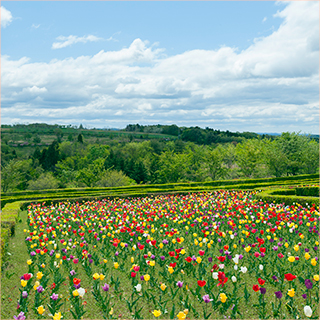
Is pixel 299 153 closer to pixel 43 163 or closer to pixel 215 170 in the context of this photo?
pixel 215 170

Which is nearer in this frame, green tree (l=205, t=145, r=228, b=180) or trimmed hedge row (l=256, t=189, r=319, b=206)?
trimmed hedge row (l=256, t=189, r=319, b=206)

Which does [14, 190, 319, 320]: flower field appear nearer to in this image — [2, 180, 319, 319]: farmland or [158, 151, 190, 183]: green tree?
[2, 180, 319, 319]: farmland

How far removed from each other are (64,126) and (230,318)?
140 m

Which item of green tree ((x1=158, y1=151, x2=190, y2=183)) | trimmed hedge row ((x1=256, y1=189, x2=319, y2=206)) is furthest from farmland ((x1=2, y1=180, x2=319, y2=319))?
green tree ((x1=158, y1=151, x2=190, y2=183))

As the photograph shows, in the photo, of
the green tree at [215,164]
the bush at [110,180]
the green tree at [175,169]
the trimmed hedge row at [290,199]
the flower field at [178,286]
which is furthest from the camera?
the green tree at [175,169]

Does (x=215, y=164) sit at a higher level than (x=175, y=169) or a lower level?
higher

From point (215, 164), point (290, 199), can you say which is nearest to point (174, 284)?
point (290, 199)

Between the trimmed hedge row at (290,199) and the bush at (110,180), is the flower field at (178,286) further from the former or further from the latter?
the bush at (110,180)

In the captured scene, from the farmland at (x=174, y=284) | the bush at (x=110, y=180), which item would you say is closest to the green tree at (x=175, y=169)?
the bush at (x=110, y=180)

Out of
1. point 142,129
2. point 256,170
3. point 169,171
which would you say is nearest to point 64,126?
point 142,129

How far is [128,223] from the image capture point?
989 centimetres

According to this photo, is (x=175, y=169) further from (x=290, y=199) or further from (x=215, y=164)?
(x=290, y=199)

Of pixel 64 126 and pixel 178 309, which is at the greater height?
pixel 64 126

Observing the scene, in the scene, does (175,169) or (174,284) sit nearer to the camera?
(174,284)
